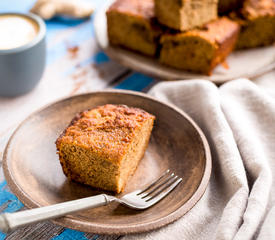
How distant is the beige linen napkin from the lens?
5.28ft

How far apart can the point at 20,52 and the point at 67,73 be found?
56cm

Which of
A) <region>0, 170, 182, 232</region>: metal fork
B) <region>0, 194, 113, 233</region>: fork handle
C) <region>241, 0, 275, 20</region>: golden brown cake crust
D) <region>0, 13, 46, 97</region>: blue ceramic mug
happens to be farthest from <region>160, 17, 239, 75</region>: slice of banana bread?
<region>0, 194, 113, 233</region>: fork handle

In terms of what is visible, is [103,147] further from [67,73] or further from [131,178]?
[67,73]

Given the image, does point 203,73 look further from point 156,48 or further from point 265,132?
point 265,132

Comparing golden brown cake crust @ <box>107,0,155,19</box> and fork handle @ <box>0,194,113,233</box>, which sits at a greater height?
golden brown cake crust @ <box>107,0,155,19</box>

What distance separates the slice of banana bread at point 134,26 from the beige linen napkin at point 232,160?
1.73 ft

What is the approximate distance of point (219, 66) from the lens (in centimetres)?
272

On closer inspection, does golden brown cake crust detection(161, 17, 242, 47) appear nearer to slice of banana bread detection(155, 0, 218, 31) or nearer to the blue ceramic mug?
slice of banana bread detection(155, 0, 218, 31)

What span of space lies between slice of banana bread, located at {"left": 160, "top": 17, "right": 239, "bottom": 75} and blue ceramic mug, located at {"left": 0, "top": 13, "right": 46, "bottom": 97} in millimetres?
871

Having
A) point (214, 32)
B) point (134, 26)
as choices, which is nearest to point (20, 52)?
point (134, 26)

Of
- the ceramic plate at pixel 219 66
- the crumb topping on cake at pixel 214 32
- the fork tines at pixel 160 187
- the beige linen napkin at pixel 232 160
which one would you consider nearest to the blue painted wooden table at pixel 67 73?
the ceramic plate at pixel 219 66

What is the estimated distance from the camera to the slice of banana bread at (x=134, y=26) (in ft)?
8.86

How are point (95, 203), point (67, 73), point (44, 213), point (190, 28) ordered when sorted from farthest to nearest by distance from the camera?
point (67, 73) < point (190, 28) < point (95, 203) < point (44, 213)

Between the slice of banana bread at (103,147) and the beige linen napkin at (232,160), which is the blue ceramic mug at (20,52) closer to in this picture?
the slice of banana bread at (103,147)
